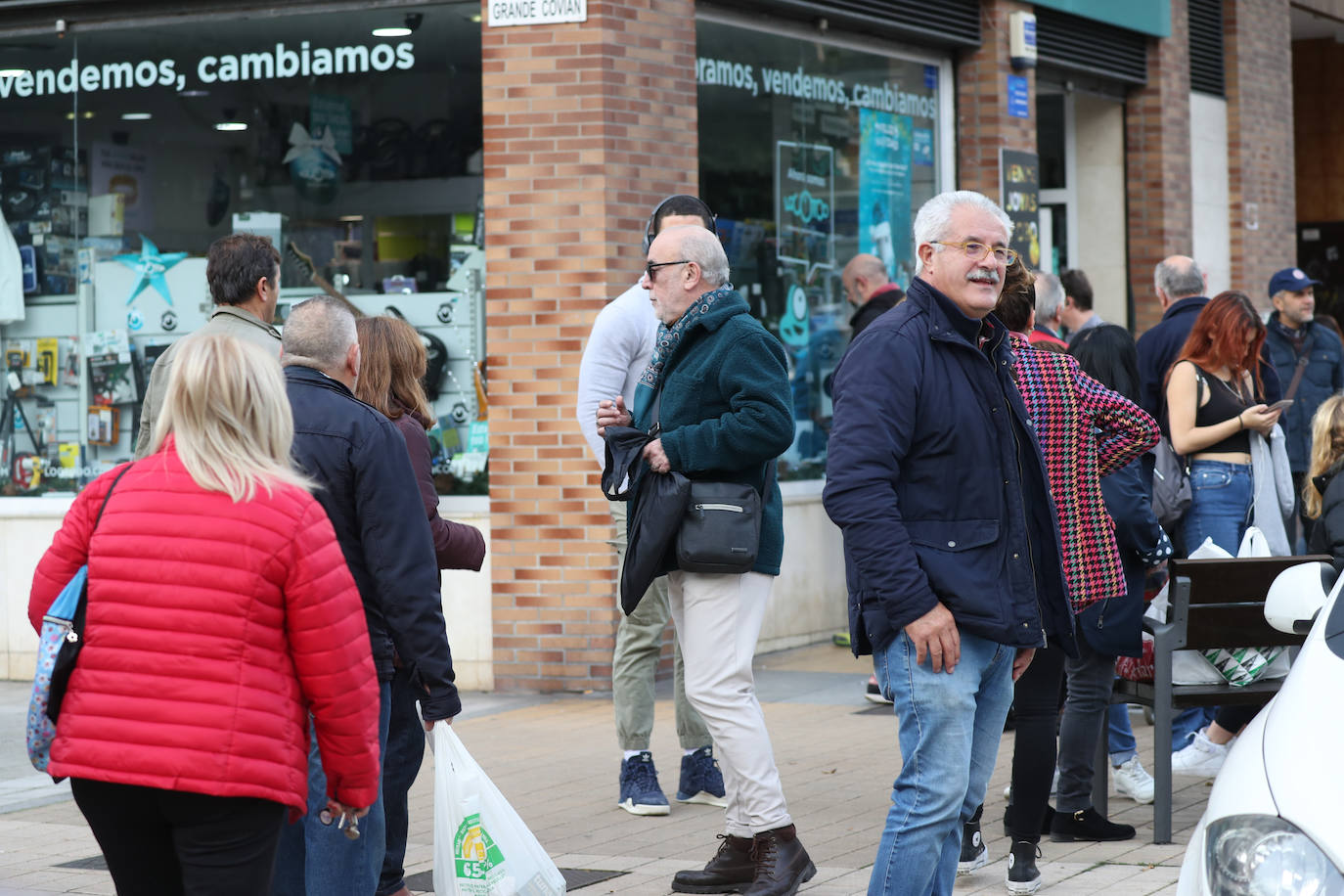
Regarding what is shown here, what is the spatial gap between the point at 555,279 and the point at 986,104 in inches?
174

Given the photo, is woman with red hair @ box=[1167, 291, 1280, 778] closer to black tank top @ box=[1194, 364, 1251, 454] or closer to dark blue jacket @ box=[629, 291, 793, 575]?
black tank top @ box=[1194, 364, 1251, 454]

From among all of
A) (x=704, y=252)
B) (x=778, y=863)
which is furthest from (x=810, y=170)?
(x=778, y=863)

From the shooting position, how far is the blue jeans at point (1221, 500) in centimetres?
793

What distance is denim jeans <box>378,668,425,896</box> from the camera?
5102 millimetres

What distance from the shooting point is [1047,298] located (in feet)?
25.8

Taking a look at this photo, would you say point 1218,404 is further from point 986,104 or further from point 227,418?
point 227,418

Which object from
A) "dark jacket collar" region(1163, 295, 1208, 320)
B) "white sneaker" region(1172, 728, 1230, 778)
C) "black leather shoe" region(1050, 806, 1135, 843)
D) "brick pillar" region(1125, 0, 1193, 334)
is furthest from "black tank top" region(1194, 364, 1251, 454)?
"brick pillar" region(1125, 0, 1193, 334)

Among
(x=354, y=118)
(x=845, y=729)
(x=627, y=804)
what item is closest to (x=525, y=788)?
(x=627, y=804)

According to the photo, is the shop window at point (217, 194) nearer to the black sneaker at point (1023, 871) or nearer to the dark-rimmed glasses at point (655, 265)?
the dark-rimmed glasses at point (655, 265)

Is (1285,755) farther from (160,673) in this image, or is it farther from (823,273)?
(823,273)

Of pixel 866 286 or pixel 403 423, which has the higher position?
pixel 866 286

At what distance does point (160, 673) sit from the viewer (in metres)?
3.31

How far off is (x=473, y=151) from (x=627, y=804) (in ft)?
15.2

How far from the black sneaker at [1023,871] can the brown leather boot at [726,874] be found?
802 mm
